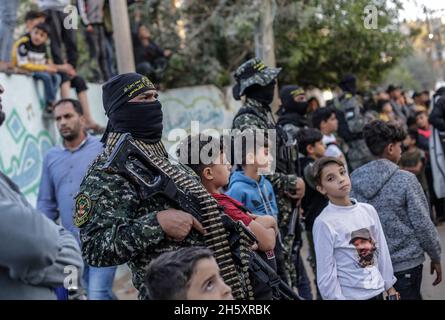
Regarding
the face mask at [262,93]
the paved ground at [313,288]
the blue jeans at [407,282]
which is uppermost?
the face mask at [262,93]

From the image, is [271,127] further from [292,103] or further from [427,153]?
[427,153]

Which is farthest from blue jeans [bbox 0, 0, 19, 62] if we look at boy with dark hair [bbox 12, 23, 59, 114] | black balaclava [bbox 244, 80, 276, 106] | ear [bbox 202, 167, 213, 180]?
ear [bbox 202, 167, 213, 180]

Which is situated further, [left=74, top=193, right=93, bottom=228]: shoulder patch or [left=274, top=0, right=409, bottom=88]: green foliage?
[left=274, top=0, right=409, bottom=88]: green foliage

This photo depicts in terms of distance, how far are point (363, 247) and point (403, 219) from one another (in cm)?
45

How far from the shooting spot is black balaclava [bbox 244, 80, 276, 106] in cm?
478

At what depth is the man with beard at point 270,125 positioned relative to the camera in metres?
4.41

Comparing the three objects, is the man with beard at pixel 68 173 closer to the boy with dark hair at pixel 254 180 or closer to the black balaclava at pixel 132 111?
the boy with dark hair at pixel 254 180

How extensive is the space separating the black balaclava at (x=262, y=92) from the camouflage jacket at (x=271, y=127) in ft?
0.12

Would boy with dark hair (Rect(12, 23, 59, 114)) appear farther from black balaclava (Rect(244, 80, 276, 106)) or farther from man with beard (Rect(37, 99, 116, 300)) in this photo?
black balaclava (Rect(244, 80, 276, 106))

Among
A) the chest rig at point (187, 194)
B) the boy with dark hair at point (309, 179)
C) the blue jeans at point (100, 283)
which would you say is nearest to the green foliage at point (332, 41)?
the boy with dark hair at point (309, 179)

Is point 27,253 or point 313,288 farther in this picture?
point 313,288

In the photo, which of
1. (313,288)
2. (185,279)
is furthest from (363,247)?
(313,288)

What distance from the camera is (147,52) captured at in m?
9.77
